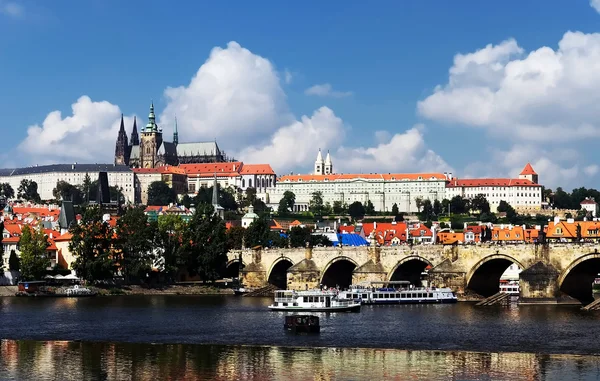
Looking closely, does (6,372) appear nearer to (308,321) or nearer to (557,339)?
(308,321)

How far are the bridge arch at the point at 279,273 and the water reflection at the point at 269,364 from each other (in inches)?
1719

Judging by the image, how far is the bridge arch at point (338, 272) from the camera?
86000 mm

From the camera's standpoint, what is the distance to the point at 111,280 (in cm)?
9250

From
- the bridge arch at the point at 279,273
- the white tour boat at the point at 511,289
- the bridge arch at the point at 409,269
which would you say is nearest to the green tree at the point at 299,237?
the bridge arch at the point at 279,273

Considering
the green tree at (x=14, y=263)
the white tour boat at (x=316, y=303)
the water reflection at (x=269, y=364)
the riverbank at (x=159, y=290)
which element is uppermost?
the green tree at (x=14, y=263)

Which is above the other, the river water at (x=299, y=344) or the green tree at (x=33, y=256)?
the green tree at (x=33, y=256)

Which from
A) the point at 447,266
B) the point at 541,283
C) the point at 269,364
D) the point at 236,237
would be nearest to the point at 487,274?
the point at 447,266

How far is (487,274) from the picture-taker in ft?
251

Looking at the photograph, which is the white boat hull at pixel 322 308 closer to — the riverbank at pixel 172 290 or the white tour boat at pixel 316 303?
the white tour boat at pixel 316 303

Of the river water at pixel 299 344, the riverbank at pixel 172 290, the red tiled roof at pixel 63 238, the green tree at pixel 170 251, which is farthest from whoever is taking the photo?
the red tiled roof at pixel 63 238

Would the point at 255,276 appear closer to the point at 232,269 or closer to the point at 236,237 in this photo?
the point at 232,269

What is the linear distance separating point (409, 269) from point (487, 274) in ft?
27.4

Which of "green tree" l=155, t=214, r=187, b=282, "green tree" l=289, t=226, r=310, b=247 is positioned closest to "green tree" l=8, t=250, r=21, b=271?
"green tree" l=155, t=214, r=187, b=282

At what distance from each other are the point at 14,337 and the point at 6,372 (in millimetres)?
13289
